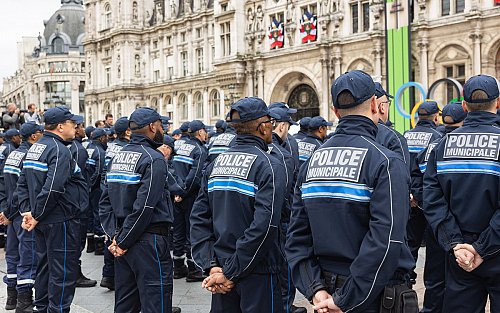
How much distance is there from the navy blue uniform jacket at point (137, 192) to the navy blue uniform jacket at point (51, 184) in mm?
1013

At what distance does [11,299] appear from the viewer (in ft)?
25.8

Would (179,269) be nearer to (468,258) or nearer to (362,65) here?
(468,258)

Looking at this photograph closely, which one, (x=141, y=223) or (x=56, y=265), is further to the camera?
(x=56, y=265)

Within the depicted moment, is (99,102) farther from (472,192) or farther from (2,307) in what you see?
(472,192)

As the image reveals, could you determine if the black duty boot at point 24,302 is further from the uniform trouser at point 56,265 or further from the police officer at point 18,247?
the uniform trouser at point 56,265

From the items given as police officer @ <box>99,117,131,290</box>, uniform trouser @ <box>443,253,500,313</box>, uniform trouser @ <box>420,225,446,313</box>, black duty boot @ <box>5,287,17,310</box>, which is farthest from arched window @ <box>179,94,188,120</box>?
uniform trouser @ <box>443,253,500,313</box>

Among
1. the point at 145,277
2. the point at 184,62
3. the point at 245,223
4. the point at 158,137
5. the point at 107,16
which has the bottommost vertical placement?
the point at 145,277

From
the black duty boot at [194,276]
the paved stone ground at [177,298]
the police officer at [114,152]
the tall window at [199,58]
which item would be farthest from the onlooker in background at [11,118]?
the tall window at [199,58]

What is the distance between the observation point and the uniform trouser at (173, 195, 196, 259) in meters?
9.52

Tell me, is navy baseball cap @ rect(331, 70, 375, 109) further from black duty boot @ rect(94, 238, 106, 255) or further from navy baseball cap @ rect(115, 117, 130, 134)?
black duty boot @ rect(94, 238, 106, 255)

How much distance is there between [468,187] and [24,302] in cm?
586

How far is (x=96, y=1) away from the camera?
47.8m

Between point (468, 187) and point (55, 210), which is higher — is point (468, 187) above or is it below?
above

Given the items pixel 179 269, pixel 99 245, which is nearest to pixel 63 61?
pixel 99 245
